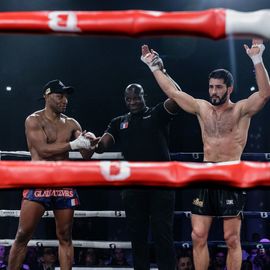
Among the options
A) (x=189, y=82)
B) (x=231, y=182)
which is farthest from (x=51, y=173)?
(x=189, y=82)

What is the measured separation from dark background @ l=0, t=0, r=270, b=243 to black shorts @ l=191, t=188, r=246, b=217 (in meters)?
3.52

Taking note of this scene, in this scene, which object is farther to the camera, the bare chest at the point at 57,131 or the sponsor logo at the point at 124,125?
the sponsor logo at the point at 124,125

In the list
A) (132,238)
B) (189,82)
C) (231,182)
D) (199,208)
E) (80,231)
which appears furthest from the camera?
(189,82)

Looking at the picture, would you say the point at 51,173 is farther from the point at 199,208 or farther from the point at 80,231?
the point at 80,231

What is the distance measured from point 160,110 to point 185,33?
1.67 metres

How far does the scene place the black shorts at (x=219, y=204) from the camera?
8.22ft

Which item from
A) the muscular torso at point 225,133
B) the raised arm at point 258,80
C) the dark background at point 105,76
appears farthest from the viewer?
the dark background at point 105,76

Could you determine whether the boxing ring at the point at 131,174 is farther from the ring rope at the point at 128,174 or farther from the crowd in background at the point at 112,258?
the crowd in background at the point at 112,258

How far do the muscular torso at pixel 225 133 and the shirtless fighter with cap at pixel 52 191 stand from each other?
680 mm

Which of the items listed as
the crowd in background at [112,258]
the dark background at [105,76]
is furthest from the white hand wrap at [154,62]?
the dark background at [105,76]

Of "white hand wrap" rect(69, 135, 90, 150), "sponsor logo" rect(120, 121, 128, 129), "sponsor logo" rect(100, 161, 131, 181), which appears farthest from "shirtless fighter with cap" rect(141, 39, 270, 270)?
"sponsor logo" rect(100, 161, 131, 181)

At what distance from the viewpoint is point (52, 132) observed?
9.31 feet

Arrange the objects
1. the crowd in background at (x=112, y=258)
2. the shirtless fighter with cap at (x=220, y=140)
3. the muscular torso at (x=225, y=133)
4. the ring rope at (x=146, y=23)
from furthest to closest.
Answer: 1. the crowd in background at (x=112, y=258)
2. the muscular torso at (x=225, y=133)
3. the shirtless fighter with cap at (x=220, y=140)
4. the ring rope at (x=146, y=23)

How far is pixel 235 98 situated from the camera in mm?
7895
